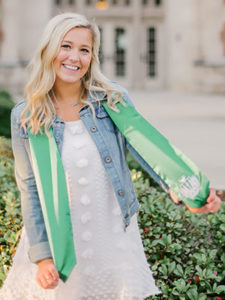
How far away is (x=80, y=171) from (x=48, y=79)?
37cm

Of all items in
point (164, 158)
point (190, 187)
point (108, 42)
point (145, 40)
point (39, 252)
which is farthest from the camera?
point (145, 40)

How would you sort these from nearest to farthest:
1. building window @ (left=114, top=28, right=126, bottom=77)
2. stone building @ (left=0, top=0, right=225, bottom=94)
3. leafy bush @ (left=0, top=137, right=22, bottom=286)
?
leafy bush @ (left=0, top=137, right=22, bottom=286) → stone building @ (left=0, top=0, right=225, bottom=94) → building window @ (left=114, top=28, right=126, bottom=77)

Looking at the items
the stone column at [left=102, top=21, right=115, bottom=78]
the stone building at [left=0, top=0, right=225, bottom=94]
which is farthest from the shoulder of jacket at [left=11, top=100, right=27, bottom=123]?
the stone column at [left=102, top=21, right=115, bottom=78]

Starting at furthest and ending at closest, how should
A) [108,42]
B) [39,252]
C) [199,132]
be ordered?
[108,42] → [199,132] → [39,252]

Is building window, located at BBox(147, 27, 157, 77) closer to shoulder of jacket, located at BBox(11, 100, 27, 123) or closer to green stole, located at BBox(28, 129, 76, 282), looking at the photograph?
shoulder of jacket, located at BBox(11, 100, 27, 123)

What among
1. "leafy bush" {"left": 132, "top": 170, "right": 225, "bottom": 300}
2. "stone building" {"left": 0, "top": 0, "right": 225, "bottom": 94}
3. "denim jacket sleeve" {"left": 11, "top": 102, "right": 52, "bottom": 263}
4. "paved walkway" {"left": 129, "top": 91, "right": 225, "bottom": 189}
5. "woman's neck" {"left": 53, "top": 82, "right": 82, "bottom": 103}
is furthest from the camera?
"stone building" {"left": 0, "top": 0, "right": 225, "bottom": 94}

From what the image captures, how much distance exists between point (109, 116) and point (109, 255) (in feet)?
1.77

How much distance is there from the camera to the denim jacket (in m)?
1.79

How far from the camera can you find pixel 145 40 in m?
21.7

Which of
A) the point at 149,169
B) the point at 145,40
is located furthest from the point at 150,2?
the point at 149,169

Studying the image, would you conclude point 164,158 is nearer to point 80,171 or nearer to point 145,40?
point 80,171

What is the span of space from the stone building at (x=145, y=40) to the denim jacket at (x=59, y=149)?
605 inches

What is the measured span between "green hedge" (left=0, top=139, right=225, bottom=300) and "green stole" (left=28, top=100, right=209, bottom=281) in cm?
114

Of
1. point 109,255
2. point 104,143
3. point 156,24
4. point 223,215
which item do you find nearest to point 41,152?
point 104,143
